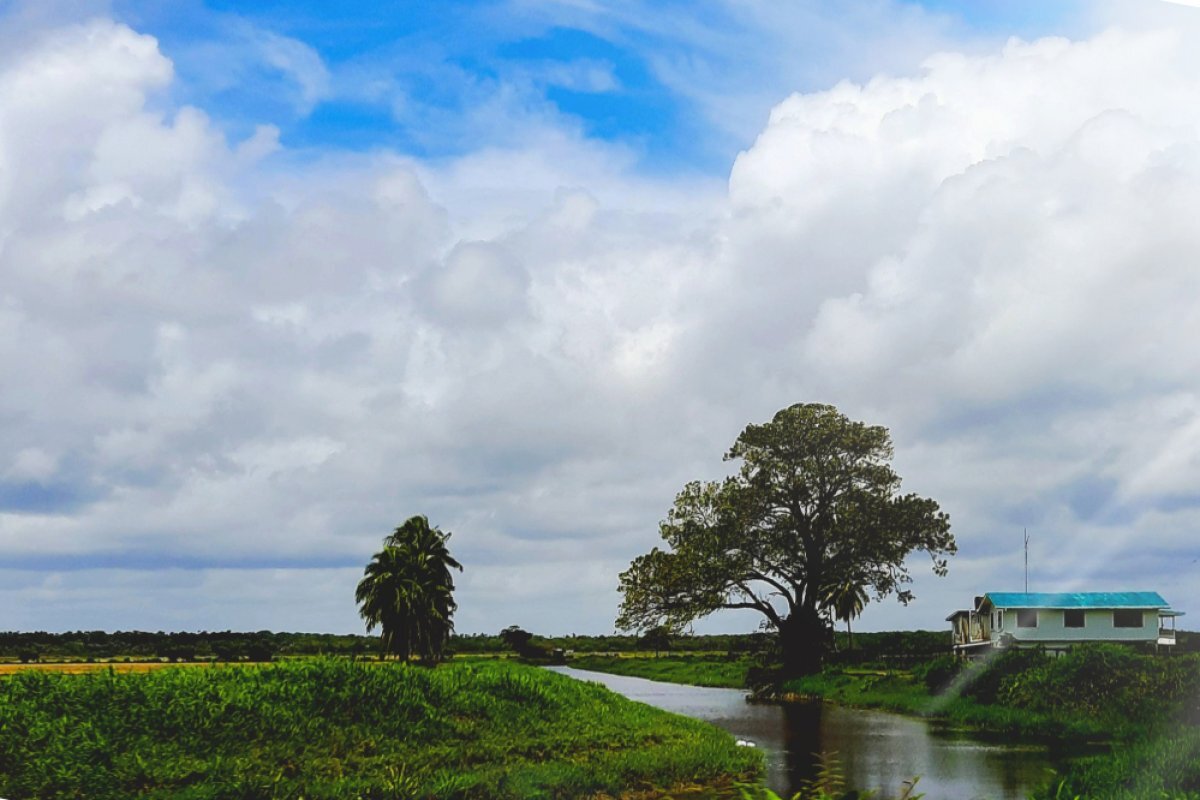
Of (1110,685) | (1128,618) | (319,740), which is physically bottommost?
(319,740)

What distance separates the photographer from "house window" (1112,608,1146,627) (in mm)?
62469

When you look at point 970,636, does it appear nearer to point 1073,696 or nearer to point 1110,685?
point 1073,696

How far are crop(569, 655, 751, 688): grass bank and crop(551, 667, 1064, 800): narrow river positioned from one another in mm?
23325

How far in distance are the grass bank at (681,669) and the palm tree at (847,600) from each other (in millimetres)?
6478

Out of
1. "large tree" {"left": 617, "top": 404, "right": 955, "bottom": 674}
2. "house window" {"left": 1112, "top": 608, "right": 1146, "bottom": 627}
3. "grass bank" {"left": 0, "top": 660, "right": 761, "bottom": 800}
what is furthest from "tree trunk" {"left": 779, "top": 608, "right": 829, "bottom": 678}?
"grass bank" {"left": 0, "top": 660, "right": 761, "bottom": 800}

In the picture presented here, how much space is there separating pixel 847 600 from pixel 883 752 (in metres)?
46.5

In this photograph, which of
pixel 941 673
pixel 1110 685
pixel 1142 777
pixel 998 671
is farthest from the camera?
pixel 941 673

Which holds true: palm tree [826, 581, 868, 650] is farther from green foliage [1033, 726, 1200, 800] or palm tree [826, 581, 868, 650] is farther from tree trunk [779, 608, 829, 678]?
green foliage [1033, 726, 1200, 800]

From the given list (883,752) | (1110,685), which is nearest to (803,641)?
(1110,685)

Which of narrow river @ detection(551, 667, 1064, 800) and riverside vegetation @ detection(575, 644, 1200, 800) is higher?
riverside vegetation @ detection(575, 644, 1200, 800)

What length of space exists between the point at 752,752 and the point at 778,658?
113 feet

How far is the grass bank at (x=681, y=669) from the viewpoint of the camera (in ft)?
218

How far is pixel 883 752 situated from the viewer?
85.0 feet


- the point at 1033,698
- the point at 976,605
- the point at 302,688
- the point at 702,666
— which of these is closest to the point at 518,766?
the point at 302,688
